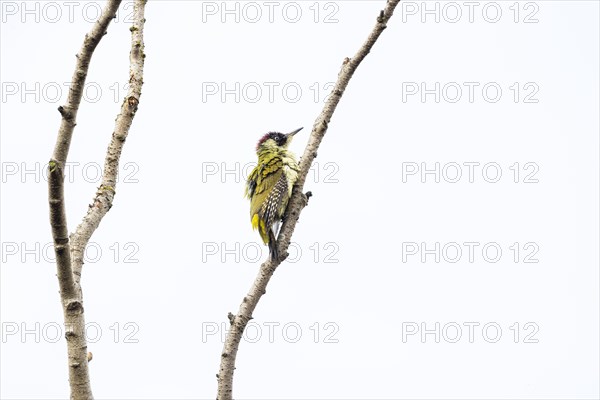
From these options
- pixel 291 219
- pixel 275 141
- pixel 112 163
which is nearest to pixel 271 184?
pixel 275 141

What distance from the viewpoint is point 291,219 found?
4371 mm

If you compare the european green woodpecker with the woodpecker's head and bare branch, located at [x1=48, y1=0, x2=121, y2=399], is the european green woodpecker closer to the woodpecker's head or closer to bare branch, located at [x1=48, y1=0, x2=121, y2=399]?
the woodpecker's head

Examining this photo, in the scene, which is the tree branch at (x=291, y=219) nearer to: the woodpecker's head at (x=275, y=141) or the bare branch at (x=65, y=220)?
the bare branch at (x=65, y=220)

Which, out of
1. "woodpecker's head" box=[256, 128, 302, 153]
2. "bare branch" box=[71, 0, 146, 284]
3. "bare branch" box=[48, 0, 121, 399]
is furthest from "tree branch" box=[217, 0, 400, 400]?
"woodpecker's head" box=[256, 128, 302, 153]

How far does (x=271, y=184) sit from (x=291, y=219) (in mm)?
3028

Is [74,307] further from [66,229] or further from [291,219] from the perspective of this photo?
[291,219]

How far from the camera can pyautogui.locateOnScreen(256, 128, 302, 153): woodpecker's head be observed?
8.38 metres

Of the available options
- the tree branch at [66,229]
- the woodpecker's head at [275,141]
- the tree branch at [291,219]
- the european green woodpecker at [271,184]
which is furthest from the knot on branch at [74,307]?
the woodpecker's head at [275,141]

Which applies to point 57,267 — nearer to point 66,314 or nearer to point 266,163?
point 66,314

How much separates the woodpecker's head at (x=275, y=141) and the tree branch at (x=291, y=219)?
385cm

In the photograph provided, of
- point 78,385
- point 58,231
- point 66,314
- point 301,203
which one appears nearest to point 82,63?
point 58,231

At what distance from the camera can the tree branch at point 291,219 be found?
3209 mm

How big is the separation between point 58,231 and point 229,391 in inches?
40.7

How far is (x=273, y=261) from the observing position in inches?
148
